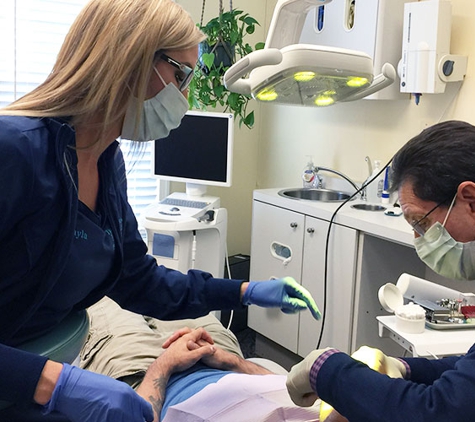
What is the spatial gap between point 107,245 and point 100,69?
36 centimetres

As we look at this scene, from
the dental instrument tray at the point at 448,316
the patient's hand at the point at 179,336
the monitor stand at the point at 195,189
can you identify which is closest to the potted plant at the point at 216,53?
the monitor stand at the point at 195,189

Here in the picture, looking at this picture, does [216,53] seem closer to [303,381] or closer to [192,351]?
[192,351]

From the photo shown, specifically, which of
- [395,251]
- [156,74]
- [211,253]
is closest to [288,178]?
[211,253]

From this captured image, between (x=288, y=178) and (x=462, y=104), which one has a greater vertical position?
(x=462, y=104)

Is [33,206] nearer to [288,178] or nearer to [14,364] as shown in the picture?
[14,364]

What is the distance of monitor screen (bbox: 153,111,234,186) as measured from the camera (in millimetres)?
2965

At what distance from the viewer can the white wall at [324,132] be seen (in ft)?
8.22

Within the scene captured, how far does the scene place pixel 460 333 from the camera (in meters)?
1.63

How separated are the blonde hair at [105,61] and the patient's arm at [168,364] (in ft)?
2.36

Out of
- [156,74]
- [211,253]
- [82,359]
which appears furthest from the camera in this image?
[211,253]

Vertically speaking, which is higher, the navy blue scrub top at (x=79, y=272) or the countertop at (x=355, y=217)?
the navy blue scrub top at (x=79, y=272)

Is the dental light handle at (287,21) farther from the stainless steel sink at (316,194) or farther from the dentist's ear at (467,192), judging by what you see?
the stainless steel sink at (316,194)

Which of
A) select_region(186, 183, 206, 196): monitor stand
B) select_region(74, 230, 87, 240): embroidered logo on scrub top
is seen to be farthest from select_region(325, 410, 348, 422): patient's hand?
select_region(186, 183, 206, 196): monitor stand

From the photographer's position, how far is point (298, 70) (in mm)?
1471
